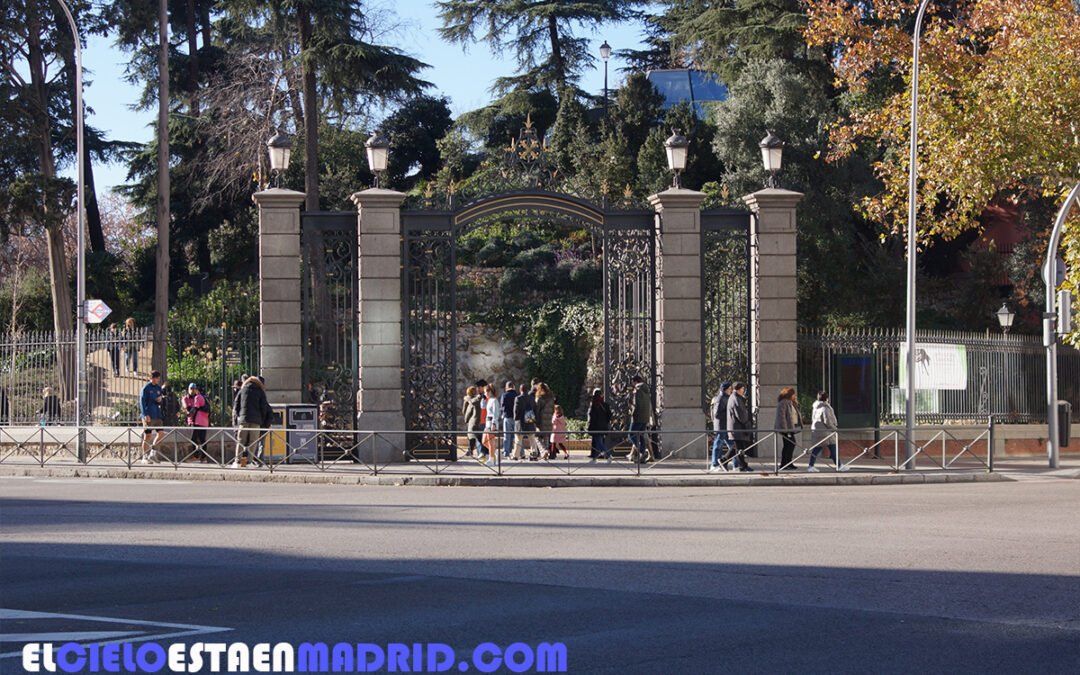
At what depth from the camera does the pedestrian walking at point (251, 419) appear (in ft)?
73.1

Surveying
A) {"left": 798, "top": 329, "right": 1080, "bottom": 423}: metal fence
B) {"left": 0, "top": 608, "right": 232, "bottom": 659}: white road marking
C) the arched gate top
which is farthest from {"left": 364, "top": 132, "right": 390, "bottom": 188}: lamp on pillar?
{"left": 0, "top": 608, "right": 232, "bottom": 659}: white road marking

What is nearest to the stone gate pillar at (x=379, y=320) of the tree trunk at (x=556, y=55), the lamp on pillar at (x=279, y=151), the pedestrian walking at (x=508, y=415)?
the lamp on pillar at (x=279, y=151)

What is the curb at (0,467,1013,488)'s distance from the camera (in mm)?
20562

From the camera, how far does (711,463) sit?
73.2ft

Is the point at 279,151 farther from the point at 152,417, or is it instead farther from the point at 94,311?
the point at 94,311

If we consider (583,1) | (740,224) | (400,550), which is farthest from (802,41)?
(400,550)

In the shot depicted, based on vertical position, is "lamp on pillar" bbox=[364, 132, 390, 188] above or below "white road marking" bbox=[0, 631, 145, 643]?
above

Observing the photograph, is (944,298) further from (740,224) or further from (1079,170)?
(740,224)

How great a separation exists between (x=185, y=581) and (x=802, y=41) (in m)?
35.3

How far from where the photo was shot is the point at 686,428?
24109mm

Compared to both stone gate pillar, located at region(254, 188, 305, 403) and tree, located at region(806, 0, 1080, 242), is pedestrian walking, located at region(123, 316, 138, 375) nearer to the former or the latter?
stone gate pillar, located at region(254, 188, 305, 403)

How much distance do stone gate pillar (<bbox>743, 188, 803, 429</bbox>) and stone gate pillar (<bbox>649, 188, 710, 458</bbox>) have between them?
1140 mm

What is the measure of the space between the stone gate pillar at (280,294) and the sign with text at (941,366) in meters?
12.4

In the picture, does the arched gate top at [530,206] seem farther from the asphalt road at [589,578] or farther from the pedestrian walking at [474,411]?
the asphalt road at [589,578]
